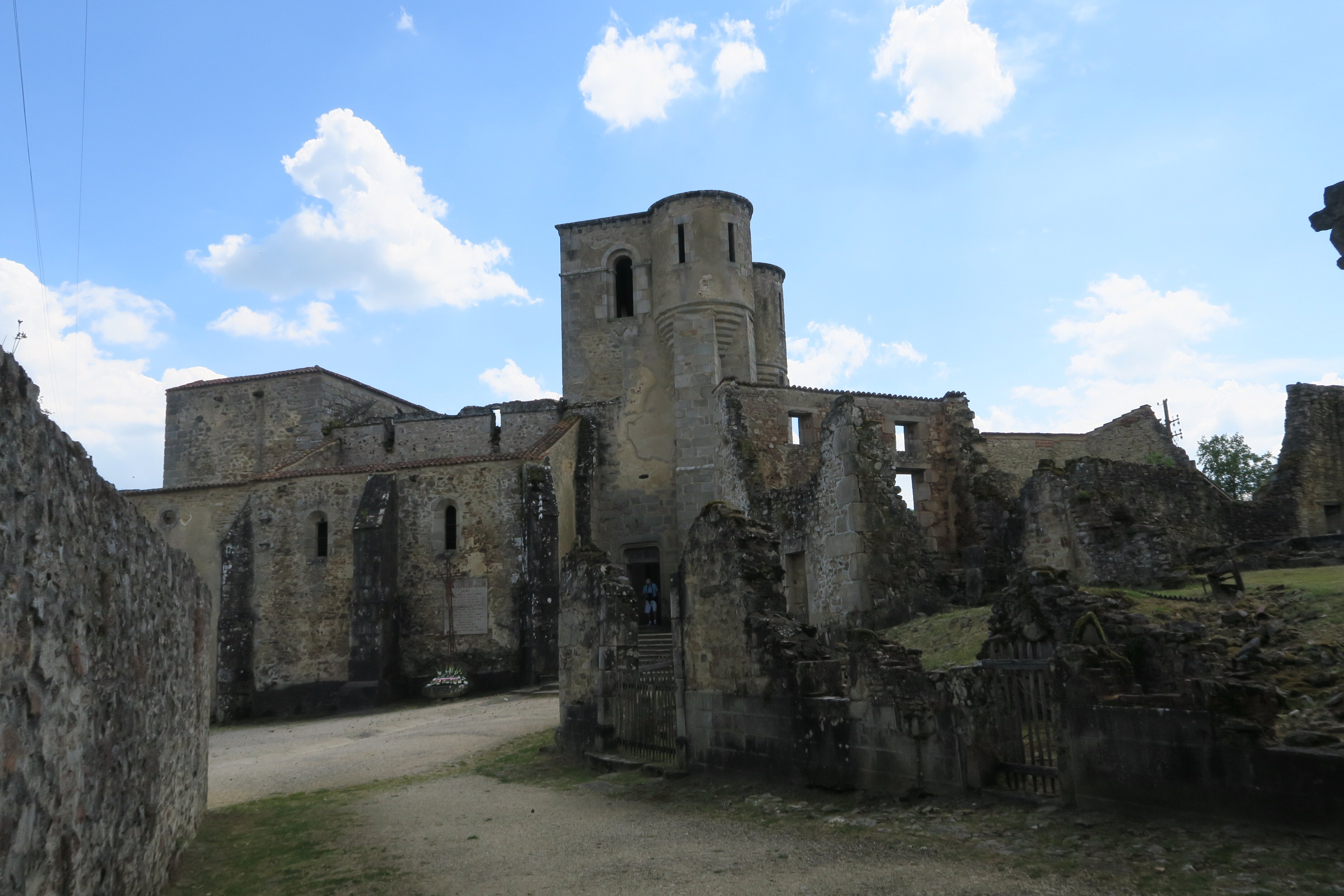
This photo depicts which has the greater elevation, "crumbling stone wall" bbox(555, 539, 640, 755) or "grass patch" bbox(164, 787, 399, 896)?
"crumbling stone wall" bbox(555, 539, 640, 755)

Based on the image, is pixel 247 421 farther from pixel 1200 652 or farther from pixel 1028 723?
pixel 1200 652

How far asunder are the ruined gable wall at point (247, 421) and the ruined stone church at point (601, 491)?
0.28 feet

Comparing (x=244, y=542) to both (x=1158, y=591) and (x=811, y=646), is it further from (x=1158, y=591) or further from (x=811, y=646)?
(x=1158, y=591)

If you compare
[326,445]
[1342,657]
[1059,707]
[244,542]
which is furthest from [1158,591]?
[326,445]

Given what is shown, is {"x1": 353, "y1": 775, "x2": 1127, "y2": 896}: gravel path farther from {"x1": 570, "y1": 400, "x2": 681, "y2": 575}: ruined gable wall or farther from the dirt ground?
{"x1": 570, "y1": 400, "x2": 681, "y2": 575}: ruined gable wall

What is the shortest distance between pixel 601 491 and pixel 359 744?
11.9 m

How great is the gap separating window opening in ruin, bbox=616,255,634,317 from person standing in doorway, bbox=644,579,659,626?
8228 mm

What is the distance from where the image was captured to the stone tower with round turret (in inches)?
1033

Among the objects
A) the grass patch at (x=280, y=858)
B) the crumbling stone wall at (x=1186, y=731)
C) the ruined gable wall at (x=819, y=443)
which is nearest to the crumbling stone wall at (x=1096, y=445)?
the ruined gable wall at (x=819, y=443)

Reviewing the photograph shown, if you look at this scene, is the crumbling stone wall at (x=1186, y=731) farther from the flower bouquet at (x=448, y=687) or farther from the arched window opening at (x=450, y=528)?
the arched window opening at (x=450, y=528)

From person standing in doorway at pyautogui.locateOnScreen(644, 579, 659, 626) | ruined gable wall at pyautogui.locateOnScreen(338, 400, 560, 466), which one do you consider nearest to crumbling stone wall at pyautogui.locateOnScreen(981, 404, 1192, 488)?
person standing in doorway at pyautogui.locateOnScreen(644, 579, 659, 626)

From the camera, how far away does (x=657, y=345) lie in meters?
27.8

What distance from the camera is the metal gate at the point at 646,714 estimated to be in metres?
11.6

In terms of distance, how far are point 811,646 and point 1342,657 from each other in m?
4.59
